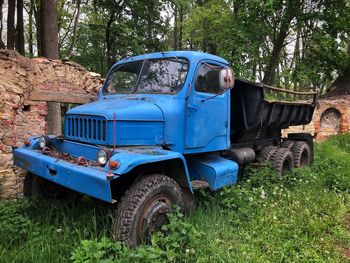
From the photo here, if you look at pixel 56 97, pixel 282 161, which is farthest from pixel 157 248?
pixel 282 161

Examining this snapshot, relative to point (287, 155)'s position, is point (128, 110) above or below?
above

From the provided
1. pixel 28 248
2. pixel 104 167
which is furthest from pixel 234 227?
pixel 28 248

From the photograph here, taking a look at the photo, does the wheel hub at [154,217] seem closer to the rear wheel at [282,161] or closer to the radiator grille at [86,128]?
the radiator grille at [86,128]

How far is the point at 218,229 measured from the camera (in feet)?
14.6

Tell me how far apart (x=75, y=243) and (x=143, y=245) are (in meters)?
0.75

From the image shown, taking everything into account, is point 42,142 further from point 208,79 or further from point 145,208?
point 208,79

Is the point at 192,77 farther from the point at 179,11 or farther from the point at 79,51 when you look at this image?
the point at 179,11

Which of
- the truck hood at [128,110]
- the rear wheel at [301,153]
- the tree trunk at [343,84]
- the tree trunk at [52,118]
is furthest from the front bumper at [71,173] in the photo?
the tree trunk at [343,84]

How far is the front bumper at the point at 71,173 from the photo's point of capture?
352 cm

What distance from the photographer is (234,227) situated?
15.3 ft

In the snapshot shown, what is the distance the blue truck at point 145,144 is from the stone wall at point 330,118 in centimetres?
926

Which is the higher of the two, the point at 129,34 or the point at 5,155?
the point at 129,34

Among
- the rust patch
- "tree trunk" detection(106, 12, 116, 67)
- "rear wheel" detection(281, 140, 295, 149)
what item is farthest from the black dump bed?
"tree trunk" detection(106, 12, 116, 67)

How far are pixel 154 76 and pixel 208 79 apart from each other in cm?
80
